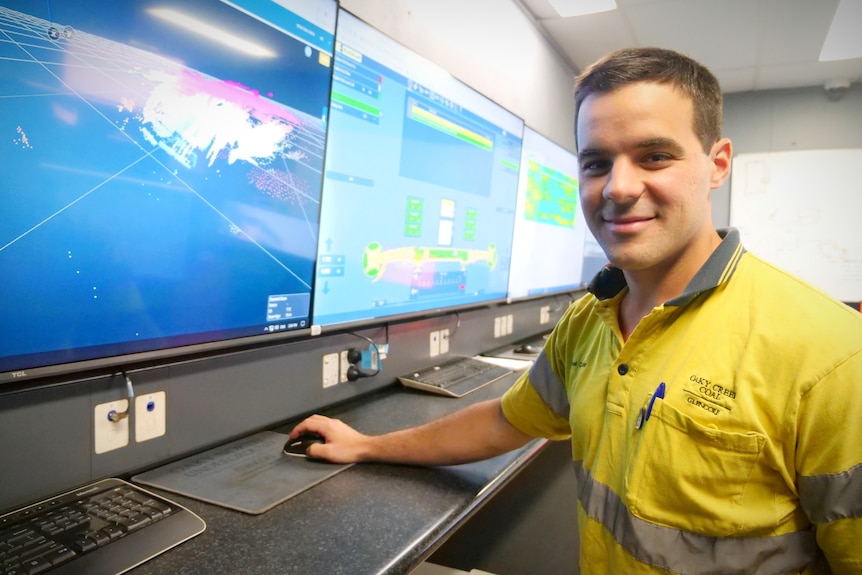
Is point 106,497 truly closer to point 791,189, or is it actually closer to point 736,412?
point 736,412

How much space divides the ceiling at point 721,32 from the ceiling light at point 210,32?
2.29 meters

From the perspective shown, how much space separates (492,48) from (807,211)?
12.1 ft

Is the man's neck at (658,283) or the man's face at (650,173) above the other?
the man's face at (650,173)

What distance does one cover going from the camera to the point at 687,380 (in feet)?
2.85

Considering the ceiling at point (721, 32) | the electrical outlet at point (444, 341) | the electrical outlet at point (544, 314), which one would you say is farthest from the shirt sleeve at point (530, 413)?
the ceiling at point (721, 32)

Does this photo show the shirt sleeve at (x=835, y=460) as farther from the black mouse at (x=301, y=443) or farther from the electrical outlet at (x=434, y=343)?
the electrical outlet at (x=434, y=343)

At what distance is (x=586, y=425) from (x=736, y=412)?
0.28 meters

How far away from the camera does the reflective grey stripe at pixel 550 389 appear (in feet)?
3.84

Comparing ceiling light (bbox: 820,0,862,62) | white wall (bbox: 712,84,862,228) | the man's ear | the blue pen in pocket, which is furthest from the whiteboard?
the blue pen in pocket

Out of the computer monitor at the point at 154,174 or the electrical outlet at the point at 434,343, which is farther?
the electrical outlet at the point at 434,343

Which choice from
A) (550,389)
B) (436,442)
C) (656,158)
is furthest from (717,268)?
(436,442)

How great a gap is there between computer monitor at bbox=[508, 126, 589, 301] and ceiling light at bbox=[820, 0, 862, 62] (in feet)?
5.51

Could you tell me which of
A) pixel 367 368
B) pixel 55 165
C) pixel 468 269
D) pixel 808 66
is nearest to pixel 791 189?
pixel 808 66

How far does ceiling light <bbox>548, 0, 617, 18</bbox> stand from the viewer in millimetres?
2975
